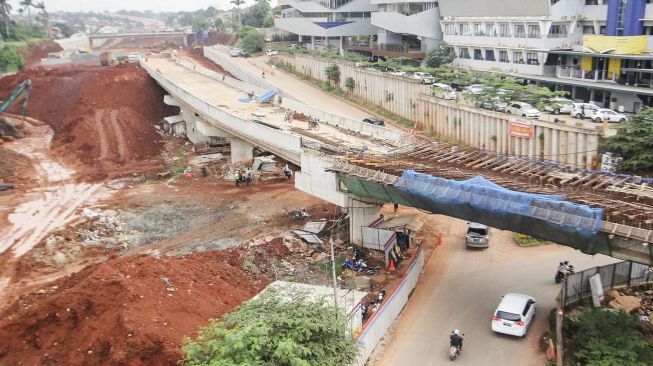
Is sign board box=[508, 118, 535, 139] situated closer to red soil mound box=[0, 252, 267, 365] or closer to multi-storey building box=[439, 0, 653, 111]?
multi-storey building box=[439, 0, 653, 111]

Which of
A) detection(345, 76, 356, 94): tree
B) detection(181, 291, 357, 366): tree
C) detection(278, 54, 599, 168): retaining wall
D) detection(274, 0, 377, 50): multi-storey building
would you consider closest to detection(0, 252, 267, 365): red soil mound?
detection(181, 291, 357, 366): tree

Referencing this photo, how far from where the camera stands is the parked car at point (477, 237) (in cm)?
3812

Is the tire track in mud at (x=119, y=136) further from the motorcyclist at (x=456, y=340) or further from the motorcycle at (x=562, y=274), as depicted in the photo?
the motorcyclist at (x=456, y=340)

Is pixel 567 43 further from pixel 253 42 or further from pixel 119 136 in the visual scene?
pixel 253 42

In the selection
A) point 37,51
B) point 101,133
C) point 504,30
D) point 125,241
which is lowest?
point 125,241

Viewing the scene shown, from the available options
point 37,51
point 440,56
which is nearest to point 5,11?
point 37,51

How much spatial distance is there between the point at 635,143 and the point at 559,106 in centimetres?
1181

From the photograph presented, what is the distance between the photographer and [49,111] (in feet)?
268

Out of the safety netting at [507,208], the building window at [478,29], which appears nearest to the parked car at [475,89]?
the building window at [478,29]

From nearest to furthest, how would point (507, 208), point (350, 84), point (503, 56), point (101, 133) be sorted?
point (507, 208) < point (101, 133) < point (503, 56) < point (350, 84)

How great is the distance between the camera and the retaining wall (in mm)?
43000

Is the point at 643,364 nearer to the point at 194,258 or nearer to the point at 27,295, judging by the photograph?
the point at 194,258

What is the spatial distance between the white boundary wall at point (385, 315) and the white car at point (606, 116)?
68.7 feet

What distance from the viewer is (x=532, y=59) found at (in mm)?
68188
